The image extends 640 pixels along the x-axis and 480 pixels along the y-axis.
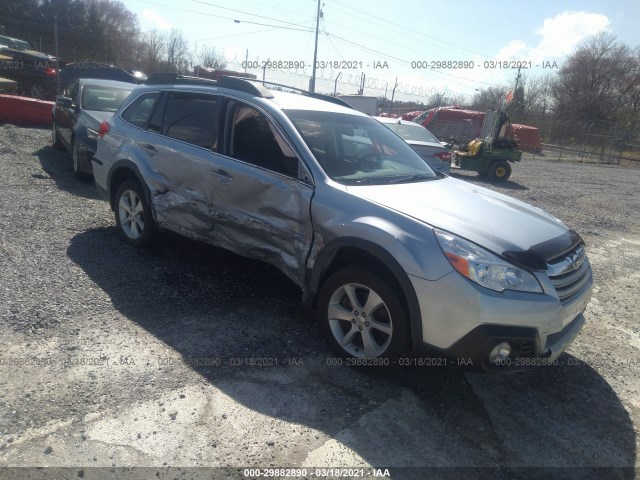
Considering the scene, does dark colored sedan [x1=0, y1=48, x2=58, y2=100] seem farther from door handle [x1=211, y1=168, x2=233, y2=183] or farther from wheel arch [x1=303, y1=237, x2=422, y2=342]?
wheel arch [x1=303, y1=237, x2=422, y2=342]

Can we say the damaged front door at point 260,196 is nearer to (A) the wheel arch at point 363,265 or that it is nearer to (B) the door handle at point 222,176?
(B) the door handle at point 222,176

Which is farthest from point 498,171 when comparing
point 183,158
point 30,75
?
point 30,75

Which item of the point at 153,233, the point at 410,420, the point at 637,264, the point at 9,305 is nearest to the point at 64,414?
the point at 9,305

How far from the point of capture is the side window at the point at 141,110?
524 cm

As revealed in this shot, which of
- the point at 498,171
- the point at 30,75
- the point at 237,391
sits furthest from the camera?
the point at 30,75

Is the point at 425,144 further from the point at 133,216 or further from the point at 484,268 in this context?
the point at 484,268

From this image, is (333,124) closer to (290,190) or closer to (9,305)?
(290,190)

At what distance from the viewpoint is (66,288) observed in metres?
4.25

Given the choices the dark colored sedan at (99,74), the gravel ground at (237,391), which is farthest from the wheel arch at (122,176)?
the dark colored sedan at (99,74)

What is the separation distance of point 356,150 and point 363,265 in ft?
4.41

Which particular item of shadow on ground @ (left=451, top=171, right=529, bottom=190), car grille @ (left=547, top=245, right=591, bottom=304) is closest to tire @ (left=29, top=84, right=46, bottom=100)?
shadow on ground @ (left=451, top=171, right=529, bottom=190)

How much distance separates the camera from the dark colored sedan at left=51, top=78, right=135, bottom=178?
7906mm

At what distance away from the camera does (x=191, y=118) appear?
474 centimetres

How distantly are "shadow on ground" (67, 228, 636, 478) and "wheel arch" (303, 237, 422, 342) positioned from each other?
46 cm
